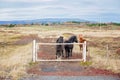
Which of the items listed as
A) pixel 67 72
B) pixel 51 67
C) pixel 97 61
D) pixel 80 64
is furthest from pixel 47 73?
pixel 97 61

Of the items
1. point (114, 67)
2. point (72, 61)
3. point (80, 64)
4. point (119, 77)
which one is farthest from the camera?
point (72, 61)

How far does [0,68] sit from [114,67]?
6271 mm

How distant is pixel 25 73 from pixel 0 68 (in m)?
2.42

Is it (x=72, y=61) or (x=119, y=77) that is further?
(x=72, y=61)

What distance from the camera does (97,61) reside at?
22500 millimetres

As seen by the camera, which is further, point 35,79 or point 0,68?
point 0,68

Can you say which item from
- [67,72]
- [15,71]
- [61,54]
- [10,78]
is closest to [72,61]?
[61,54]

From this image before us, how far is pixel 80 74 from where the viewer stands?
1758cm

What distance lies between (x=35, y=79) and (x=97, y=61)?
25.0 ft

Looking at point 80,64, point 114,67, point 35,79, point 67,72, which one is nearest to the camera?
point 35,79

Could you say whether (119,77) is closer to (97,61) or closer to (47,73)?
(47,73)

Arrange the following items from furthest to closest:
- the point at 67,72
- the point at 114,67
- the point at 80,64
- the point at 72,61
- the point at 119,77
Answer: the point at 72,61
the point at 80,64
the point at 114,67
the point at 67,72
the point at 119,77

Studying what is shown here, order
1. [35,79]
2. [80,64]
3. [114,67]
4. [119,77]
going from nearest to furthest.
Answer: [35,79] < [119,77] < [114,67] < [80,64]

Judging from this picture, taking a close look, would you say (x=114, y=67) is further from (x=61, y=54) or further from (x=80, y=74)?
(x=61, y=54)
